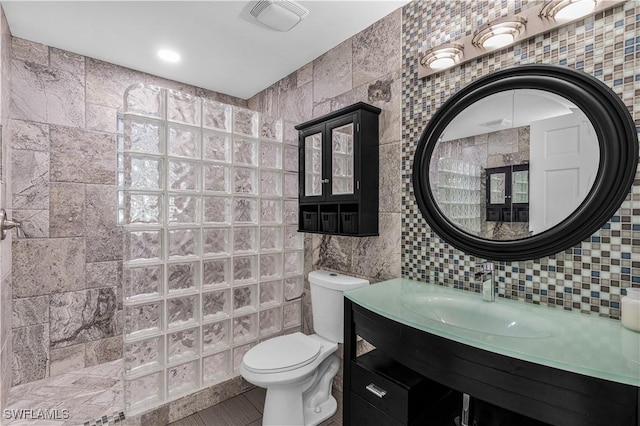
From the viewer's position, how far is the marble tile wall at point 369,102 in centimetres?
184

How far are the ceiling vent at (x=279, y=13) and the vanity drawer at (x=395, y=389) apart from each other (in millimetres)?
1943

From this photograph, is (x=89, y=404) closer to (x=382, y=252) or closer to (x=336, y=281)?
(x=336, y=281)

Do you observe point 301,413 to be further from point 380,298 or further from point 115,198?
point 115,198

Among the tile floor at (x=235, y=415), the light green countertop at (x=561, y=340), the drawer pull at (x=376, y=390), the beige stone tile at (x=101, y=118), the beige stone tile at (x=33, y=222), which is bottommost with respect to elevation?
the tile floor at (x=235, y=415)

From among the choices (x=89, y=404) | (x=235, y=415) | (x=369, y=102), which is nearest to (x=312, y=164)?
(x=369, y=102)

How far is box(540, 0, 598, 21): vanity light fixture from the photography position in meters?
1.16

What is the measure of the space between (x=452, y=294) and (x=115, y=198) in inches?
102

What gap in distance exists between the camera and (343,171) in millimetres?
1963

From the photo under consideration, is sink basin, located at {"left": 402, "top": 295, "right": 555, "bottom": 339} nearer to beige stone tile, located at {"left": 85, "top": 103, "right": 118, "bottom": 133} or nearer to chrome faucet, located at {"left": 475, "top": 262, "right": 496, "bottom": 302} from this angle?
chrome faucet, located at {"left": 475, "top": 262, "right": 496, "bottom": 302}

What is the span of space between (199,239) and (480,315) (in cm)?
166

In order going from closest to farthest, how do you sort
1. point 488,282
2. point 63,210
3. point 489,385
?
point 489,385 → point 488,282 → point 63,210

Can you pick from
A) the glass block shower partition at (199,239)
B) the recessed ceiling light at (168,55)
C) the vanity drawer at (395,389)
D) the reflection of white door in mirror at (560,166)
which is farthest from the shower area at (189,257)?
the reflection of white door in mirror at (560,166)

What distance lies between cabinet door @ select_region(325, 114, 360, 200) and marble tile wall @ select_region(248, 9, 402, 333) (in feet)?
0.59

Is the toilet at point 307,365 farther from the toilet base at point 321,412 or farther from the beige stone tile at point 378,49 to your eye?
the beige stone tile at point 378,49
